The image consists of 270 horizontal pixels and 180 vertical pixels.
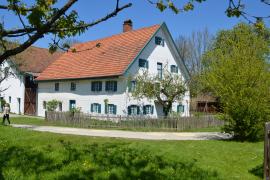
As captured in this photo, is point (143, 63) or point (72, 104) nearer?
point (143, 63)

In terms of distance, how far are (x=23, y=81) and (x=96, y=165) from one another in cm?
3848

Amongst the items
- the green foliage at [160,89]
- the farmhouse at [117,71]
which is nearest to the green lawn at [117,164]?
the green foliage at [160,89]

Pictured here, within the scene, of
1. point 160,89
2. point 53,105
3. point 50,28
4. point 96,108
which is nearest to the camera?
point 50,28

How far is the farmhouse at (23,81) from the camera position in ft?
147

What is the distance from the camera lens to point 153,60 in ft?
116

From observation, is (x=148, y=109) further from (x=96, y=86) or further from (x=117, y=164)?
(x=117, y=164)

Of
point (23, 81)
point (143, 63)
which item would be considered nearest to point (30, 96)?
point (23, 81)

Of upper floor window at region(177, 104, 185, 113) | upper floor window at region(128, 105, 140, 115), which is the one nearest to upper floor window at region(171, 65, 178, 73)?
upper floor window at region(177, 104, 185, 113)

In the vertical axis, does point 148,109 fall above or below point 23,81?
below

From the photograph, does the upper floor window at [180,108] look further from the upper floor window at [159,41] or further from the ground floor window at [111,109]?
the ground floor window at [111,109]

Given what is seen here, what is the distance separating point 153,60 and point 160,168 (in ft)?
85.0

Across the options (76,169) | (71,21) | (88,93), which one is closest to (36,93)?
(88,93)

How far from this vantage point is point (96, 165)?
9.73m

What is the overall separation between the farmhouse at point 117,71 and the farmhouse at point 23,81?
4.50 meters
